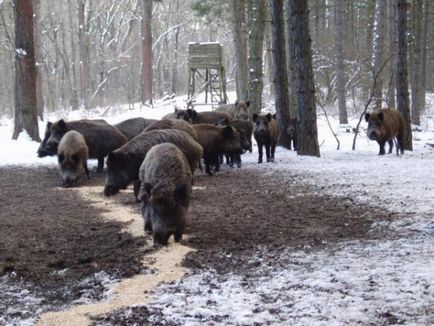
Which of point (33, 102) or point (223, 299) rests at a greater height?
point (33, 102)

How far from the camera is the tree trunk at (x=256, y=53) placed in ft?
68.3

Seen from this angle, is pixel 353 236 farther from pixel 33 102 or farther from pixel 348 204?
pixel 33 102

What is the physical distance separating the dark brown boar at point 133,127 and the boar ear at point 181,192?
9.29 metres

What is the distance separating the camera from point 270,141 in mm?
15711

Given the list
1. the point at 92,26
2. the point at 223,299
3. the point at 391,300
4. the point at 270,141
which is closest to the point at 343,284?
the point at 391,300

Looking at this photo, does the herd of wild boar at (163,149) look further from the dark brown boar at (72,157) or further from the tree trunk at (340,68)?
the tree trunk at (340,68)

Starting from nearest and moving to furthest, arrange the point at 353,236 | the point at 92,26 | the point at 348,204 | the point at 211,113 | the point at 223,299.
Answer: the point at 223,299
the point at 353,236
the point at 348,204
the point at 211,113
the point at 92,26

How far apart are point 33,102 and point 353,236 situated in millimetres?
14183

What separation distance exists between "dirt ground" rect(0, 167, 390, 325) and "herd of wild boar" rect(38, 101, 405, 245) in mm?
489

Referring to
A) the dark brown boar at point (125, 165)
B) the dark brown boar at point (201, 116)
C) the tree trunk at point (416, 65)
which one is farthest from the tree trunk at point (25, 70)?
the tree trunk at point (416, 65)

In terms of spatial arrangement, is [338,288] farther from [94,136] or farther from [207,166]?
[94,136]

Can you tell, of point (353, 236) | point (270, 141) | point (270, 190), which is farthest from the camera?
point (270, 141)

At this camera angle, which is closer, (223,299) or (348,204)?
(223,299)

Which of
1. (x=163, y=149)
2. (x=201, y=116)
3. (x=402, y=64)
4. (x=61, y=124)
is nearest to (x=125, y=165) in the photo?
(x=163, y=149)
